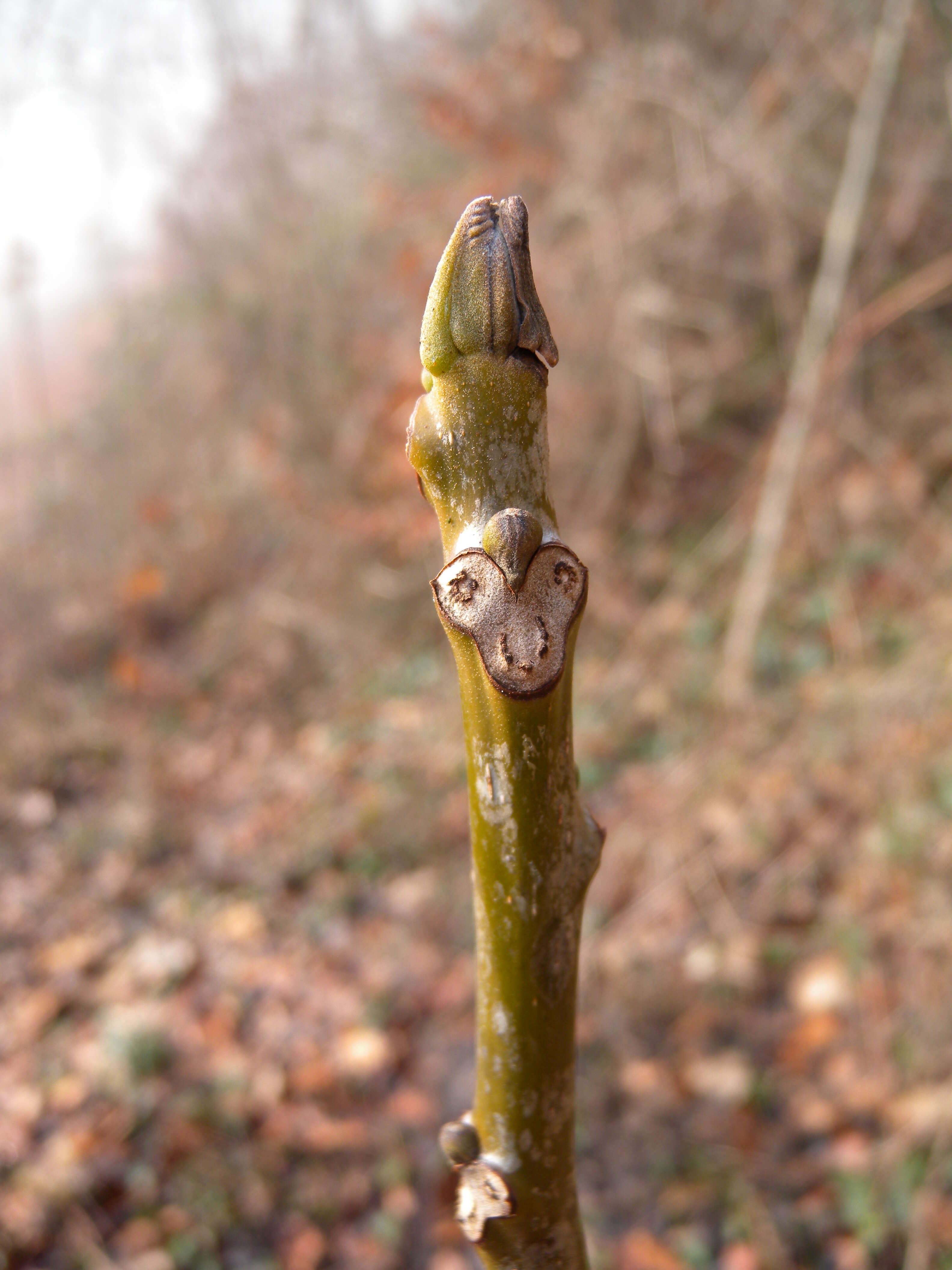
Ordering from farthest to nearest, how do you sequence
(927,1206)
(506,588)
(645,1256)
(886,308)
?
(886,308) < (645,1256) < (927,1206) < (506,588)

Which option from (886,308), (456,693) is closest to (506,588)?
(886,308)

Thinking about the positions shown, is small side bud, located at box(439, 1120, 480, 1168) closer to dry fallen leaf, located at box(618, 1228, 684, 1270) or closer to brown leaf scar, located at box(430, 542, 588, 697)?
brown leaf scar, located at box(430, 542, 588, 697)

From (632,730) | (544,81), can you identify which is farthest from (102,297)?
(632,730)

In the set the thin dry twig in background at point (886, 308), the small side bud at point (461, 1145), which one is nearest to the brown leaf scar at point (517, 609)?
the small side bud at point (461, 1145)

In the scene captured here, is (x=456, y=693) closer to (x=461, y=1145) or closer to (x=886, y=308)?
(x=886, y=308)

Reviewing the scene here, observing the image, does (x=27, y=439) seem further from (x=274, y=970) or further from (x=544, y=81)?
(x=274, y=970)

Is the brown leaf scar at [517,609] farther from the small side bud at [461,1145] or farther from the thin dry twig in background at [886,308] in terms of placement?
the thin dry twig in background at [886,308]
